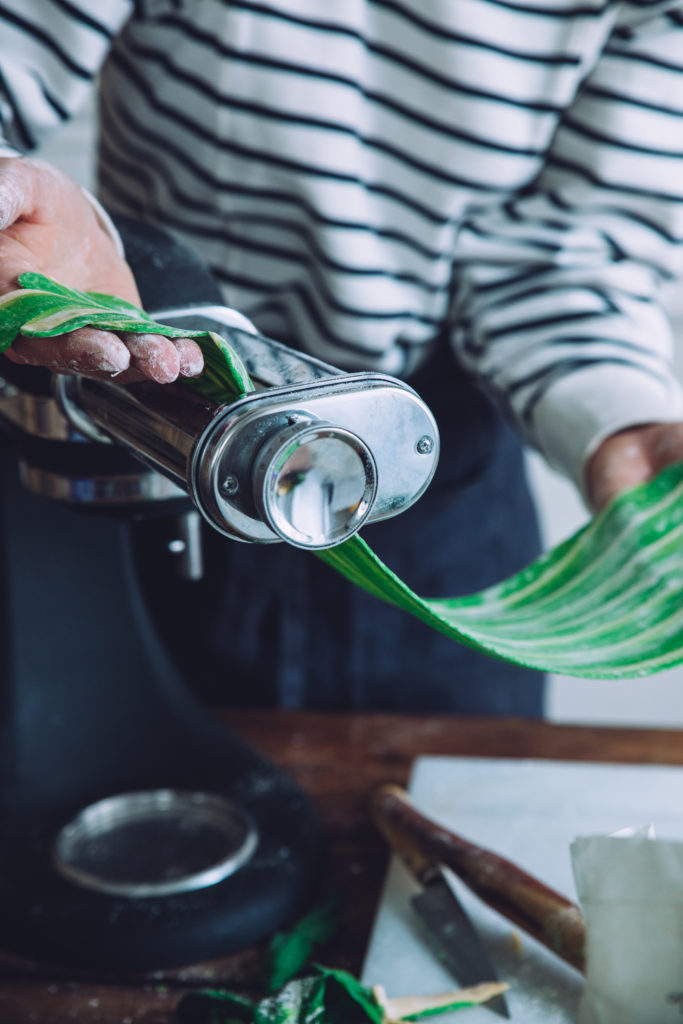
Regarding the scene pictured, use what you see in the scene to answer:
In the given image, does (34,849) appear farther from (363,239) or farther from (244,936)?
(363,239)

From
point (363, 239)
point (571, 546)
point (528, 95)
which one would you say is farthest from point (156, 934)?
point (528, 95)

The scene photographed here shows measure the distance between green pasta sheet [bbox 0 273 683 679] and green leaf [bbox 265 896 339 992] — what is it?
0.18 m

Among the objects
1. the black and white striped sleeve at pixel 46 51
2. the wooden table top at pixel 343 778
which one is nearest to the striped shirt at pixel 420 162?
the black and white striped sleeve at pixel 46 51

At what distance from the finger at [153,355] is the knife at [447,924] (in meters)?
0.34

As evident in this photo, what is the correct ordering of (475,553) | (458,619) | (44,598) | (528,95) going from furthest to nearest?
(475,553) → (528,95) → (44,598) → (458,619)

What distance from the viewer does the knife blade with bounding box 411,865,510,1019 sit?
1.70ft

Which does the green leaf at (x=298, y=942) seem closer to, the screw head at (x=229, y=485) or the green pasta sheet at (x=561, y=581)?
the green pasta sheet at (x=561, y=581)

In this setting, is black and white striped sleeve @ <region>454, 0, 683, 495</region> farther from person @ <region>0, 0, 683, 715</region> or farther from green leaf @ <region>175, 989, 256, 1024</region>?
green leaf @ <region>175, 989, 256, 1024</region>

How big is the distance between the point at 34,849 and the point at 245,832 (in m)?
0.12

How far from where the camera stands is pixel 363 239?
74 cm

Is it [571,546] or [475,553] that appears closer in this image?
[571,546]

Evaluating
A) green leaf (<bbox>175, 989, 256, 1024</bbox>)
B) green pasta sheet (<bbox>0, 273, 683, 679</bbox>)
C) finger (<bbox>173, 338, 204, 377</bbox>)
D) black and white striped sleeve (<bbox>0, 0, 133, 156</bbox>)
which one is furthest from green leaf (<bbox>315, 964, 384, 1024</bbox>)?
black and white striped sleeve (<bbox>0, 0, 133, 156</bbox>)

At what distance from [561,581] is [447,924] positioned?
0.61 ft

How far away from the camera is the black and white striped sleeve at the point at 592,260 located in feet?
2.27
